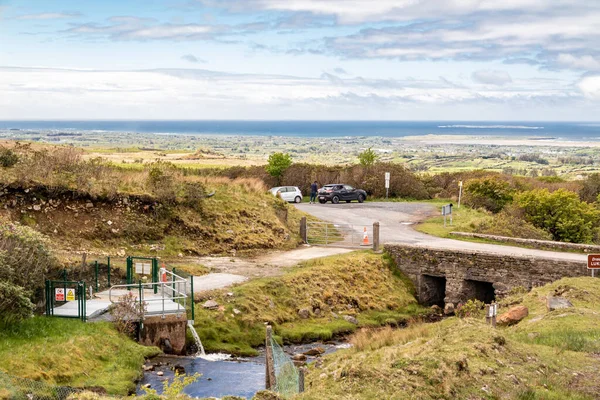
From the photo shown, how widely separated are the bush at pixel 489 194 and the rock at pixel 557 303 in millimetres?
26308

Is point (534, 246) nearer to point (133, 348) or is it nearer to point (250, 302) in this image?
point (250, 302)

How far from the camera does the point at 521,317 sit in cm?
2427

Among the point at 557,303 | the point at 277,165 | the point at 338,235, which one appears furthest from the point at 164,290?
the point at 277,165

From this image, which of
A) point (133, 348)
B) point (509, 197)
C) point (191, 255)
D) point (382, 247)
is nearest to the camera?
point (133, 348)

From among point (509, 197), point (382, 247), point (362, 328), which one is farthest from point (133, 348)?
point (509, 197)

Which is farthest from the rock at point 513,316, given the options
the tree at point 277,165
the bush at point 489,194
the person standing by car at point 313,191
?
the tree at point 277,165

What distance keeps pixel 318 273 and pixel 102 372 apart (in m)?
11.9

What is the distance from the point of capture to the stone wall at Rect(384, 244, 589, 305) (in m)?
31.7

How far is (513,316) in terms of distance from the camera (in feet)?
79.1

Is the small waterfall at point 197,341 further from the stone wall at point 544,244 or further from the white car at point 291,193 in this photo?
the white car at point 291,193

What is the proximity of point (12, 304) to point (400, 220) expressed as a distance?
1055 inches

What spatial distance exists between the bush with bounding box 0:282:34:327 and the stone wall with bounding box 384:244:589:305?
678 inches

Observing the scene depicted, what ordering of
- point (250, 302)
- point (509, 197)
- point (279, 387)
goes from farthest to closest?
point (509, 197), point (250, 302), point (279, 387)

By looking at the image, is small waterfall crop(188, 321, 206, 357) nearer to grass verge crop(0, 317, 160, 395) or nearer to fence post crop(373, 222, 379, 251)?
grass verge crop(0, 317, 160, 395)
